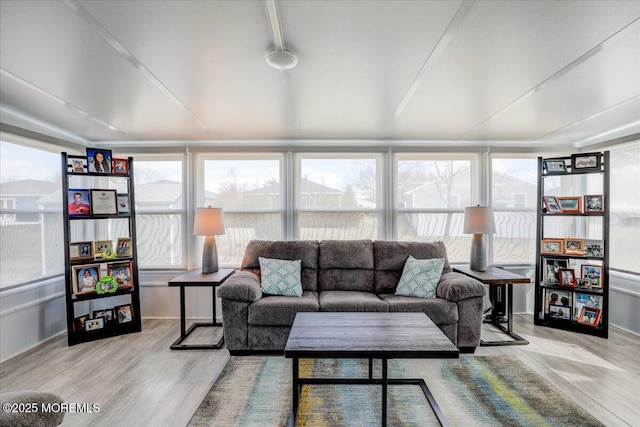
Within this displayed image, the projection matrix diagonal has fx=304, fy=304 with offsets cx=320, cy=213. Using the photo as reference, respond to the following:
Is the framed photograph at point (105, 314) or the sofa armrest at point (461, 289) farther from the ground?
the sofa armrest at point (461, 289)

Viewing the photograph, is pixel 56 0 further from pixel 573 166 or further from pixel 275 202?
pixel 573 166

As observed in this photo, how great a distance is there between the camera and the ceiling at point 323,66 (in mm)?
1486

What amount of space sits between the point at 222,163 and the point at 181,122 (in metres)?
0.93

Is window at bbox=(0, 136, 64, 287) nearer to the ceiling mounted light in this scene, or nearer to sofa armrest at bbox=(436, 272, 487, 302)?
the ceiling mounted light

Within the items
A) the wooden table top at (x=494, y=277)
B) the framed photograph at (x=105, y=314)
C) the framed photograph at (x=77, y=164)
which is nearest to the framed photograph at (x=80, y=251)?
the framed photograph at (x=105, y=314)

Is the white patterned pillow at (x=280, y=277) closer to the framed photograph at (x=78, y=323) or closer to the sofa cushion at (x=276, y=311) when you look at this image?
the sofa cushion at (x=276, y=311)

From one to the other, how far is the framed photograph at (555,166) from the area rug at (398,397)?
7.40 ft

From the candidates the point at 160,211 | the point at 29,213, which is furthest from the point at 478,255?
the point at 29,213

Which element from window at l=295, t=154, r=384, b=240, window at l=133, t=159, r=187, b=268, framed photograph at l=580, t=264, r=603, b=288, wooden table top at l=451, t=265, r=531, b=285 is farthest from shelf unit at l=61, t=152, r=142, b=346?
framed photograph at l=580, t=264, r=603, b=288

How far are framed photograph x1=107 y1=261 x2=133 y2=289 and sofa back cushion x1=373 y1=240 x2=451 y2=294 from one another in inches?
112

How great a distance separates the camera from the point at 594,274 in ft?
11.2

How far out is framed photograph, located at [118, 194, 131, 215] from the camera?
350cm

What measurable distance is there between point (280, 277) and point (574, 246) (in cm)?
339

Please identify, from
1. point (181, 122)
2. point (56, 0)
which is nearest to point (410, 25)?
point (56, 0)
